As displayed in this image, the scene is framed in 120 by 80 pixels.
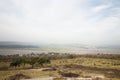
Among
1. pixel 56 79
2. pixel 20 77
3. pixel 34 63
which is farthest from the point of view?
pixel 34 63

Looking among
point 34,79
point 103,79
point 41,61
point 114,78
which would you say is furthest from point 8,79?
point 41,61

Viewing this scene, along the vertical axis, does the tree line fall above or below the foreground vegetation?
above

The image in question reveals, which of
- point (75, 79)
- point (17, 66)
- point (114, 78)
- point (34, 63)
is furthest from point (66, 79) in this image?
point (17, 66)

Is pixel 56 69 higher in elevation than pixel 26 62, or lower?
lower

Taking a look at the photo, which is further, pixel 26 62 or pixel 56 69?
→ pixel 26 62

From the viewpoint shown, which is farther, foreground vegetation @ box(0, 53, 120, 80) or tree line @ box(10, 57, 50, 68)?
tree line @ box(10, 57, 50, 68)

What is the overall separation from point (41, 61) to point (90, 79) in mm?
33733

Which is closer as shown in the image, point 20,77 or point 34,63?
point 20,77

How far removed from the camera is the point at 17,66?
240 feet

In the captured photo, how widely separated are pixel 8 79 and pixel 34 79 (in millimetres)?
6077

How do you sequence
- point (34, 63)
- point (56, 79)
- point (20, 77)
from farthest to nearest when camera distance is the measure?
point (34, 63)
point (20, 77)
point (56, 79)

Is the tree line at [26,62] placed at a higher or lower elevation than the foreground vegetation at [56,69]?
higher

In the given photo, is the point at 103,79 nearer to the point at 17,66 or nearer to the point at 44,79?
the point at 44,79

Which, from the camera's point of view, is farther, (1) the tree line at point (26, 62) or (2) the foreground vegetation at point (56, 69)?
(1) the tree line at point (26, 62)
